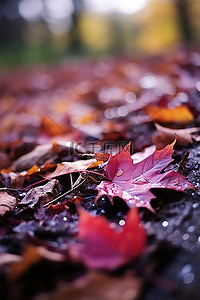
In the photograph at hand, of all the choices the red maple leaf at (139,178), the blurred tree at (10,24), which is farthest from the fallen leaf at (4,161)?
the blurred tree at (10,24)

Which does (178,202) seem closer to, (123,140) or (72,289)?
(72,289)

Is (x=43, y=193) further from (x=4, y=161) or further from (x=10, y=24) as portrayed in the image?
(x=10, y=24)

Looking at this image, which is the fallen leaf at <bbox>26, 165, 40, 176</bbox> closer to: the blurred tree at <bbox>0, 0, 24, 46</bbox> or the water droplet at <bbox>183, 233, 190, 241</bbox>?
the water droplet at <bbox>183, 233, 190, 241</bbox>

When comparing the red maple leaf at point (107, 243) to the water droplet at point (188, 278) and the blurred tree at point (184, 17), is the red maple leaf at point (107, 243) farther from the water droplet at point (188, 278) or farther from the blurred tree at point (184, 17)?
the blurred tree at point (184, 17)

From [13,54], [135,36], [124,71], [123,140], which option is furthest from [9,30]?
[123,140]

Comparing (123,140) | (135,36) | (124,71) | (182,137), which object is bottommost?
(135,36)

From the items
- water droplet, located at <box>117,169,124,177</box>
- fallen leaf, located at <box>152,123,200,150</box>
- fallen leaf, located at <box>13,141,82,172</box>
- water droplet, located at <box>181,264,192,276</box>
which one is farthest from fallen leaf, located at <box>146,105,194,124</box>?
water droplet, located at <box>181,264,192,276</box>

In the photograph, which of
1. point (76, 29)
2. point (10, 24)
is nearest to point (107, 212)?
point (76, 29)
